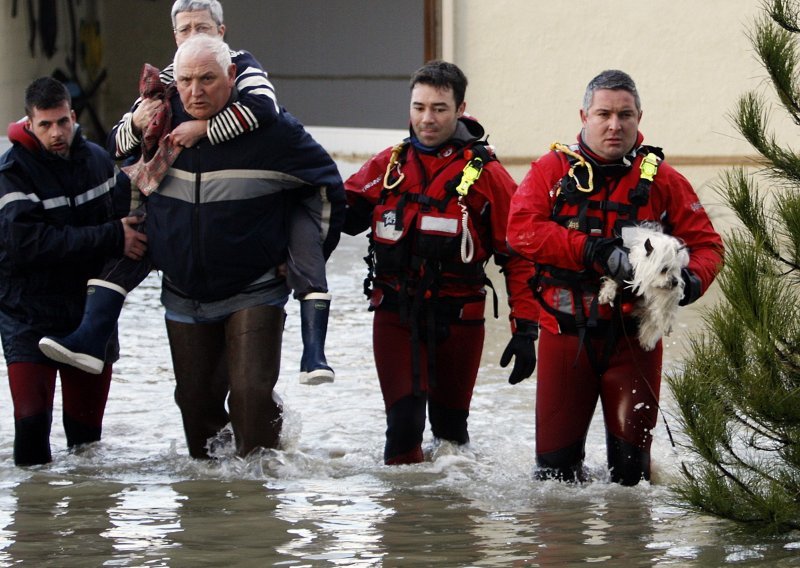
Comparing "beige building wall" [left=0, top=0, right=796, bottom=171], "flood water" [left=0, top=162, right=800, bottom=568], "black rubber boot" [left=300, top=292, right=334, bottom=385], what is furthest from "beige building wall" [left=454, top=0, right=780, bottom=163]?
"black rubber boot" [left=300, top=292, right=334, bottom=385]

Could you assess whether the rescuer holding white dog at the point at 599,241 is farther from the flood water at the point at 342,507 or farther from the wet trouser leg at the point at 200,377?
the wet trouser leg at the point at 200,377

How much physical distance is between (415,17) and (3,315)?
14.8m

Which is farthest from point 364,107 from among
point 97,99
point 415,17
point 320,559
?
point 320,559

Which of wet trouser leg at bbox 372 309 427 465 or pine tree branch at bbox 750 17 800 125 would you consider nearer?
pine tree branch at bbox 750 17 800 125

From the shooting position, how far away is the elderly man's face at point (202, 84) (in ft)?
19.2

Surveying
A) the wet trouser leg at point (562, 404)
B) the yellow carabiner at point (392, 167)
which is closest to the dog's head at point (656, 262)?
the wet trouser leg at point (562, 404)

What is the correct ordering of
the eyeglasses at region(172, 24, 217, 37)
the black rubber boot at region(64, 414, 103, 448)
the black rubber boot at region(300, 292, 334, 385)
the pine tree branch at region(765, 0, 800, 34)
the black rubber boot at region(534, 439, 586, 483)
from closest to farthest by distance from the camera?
the pine tree branch at region(765, 0, 800, 34) → the black rubber boot at region(534, 439, 586, 483) → the black rubber boot at region(300, 292, 334, 385) → the eyeglasses at region(172, 24, 217, 37) → the black rubber boot at region(64, 414, 103, 448)

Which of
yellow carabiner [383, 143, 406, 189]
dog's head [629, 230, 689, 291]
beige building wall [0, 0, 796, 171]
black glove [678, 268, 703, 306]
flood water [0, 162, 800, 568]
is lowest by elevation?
flood water [0, 162, 800, 568]

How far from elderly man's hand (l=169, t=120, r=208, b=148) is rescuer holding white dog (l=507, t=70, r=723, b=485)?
1313 mm

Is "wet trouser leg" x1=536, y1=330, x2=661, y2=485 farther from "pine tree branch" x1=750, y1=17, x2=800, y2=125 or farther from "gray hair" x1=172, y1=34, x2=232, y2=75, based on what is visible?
"gray hair" x1=172, y1=34, x2=232, y2=75

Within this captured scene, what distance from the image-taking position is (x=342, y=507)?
548 cm

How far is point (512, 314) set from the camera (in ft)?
20.0

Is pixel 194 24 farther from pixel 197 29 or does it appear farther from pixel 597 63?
pixel 597 63

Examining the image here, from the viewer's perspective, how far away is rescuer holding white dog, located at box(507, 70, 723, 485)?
5.50 metres
